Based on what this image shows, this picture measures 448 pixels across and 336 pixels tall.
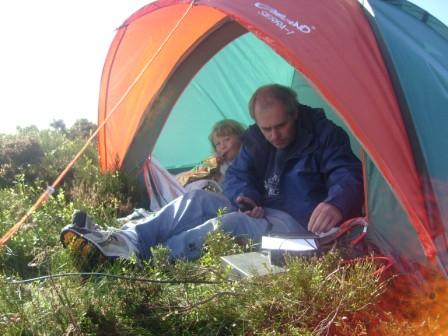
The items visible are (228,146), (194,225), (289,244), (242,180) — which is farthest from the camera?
(228,146)

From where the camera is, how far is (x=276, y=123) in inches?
122

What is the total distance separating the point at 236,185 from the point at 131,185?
1.21 m

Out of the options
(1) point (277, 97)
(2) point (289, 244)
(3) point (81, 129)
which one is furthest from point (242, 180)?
Result: (3) point (81, 129)

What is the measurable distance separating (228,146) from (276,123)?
1007 millimetres

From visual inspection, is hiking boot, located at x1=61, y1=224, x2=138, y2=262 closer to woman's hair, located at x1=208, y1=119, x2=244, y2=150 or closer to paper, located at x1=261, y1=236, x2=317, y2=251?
paper, located at x1=261, y1=236, x2=317, y2=251

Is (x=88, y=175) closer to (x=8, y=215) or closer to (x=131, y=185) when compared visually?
(x=131, y=185)

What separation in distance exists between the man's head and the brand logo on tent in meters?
0.59

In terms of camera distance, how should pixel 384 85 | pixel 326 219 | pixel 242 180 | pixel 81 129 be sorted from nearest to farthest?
pixel 384 85, pixel 326 219, pixel 242 180, pixel 81 129

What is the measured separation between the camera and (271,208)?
10.5 feet

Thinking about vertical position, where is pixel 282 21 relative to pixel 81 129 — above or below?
above

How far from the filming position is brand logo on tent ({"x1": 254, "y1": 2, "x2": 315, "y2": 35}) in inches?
102

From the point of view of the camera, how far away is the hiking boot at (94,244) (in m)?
2.60

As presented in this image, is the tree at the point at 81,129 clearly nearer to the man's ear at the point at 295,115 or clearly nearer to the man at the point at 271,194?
the man at the point at 271,194

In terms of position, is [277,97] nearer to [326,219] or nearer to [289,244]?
[326,219]
